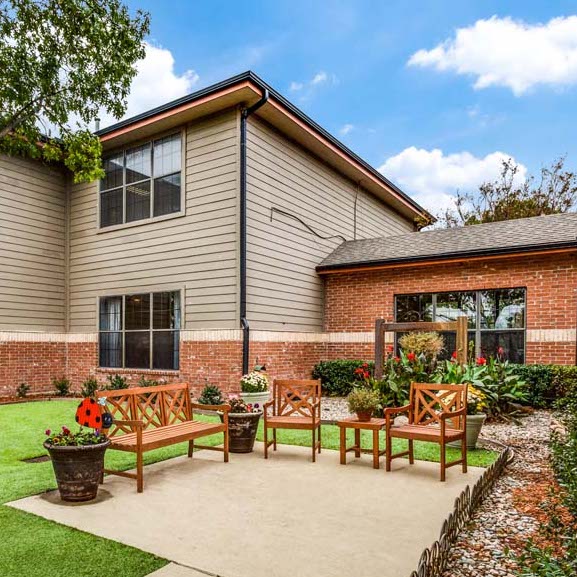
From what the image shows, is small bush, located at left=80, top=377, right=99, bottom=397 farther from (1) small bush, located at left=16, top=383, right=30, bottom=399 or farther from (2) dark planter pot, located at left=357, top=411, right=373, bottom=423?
(2) dark planter pot, located at left=357, top=411, right=373, bottom=423

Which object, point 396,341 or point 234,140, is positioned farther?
point 396,341

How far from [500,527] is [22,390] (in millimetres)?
11102

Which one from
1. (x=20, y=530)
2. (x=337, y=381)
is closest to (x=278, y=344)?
(x=337, y=381)

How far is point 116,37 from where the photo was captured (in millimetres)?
7070

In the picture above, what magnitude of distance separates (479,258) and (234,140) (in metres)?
5.53

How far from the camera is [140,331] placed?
11727 millimetres

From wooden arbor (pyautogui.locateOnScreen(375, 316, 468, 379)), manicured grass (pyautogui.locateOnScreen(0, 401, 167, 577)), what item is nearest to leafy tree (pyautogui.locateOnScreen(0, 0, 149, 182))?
manicured grass (pyautogui.locateOnScreen(0, 401, 167, 577))

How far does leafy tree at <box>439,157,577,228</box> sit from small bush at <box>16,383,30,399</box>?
71.8ft

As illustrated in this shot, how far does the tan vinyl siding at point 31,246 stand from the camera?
11992 millimetres

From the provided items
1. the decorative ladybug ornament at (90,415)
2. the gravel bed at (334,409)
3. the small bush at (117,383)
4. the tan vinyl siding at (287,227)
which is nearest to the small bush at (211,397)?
the tan vinyl siding at (287,227)

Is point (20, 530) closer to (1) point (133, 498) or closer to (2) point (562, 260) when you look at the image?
(1) point (133, 498)

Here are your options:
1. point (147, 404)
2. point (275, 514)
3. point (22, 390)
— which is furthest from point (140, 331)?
point (275, 514)

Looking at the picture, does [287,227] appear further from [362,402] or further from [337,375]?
[362,402]

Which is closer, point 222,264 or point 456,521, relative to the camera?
point 456,521
